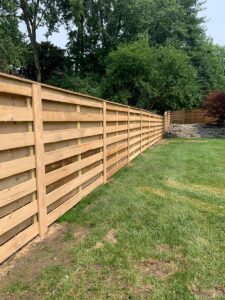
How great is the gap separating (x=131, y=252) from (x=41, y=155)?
3.93 ft

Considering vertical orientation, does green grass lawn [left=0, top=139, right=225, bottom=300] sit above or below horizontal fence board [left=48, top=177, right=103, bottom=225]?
below

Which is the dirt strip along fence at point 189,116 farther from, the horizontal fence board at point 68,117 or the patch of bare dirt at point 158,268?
the patch of bare dirt at point 158,268

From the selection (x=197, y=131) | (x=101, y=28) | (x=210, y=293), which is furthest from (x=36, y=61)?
(x=210, y=293)

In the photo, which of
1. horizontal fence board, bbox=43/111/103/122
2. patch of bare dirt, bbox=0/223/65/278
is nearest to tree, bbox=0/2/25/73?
horizontal fence board, bbox=43/111/103/122

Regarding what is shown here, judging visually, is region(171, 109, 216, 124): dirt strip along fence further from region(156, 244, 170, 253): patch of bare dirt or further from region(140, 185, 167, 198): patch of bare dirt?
region(156, 244, 170, 253): patch of bare dirt

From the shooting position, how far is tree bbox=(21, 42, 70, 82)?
2847 cm

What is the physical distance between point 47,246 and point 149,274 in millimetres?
981

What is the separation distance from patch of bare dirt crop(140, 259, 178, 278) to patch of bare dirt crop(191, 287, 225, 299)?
0.25 m

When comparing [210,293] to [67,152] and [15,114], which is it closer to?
[15,114]

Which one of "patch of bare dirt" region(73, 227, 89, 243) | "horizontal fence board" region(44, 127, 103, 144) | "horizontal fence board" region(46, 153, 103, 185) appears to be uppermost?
"horizontal fence board" region(44, 127, 103, 144)

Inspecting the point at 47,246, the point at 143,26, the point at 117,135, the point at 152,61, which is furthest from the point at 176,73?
the point at 47,246

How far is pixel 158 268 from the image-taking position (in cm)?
238

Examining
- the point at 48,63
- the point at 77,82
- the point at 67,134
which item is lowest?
the point at 67,134

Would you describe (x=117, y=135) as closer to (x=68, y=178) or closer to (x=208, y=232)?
(x=68, y=178)
